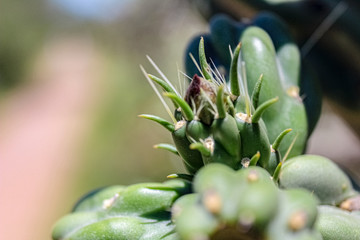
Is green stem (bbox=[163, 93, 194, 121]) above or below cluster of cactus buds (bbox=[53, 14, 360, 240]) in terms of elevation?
above

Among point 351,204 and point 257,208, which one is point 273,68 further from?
point 257,208

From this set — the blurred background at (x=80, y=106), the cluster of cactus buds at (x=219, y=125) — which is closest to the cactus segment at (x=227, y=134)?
the cluster of cactus buds at (x=219, y=125)

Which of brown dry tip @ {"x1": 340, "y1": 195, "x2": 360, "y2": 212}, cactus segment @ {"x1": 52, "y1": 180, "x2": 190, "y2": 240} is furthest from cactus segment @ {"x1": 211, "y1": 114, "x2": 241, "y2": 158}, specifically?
brown dry tip @ {"x1": 340, "y1": 195, "x2": 360, "y2": 212}

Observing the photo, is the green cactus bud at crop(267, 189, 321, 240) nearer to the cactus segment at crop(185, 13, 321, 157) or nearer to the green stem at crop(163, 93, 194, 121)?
the green stem at crop(163, 93, 194, 121)

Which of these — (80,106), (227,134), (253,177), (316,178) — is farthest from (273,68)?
(80,106)

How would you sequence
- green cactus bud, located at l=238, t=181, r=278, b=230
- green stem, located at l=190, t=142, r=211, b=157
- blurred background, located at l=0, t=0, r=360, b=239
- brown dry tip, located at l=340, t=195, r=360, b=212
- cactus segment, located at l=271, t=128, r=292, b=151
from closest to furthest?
green cactus bud, located at l=238, t=181, r=278, b=230 < green stem, located at l=190, t=142, r=211, b=157 < cactus segment, located at l=271, t=128, r=292, b=151 < brown dry tip, located at l=340, t=195, r=360, b=212 < blurred background, located at l=0, t=0, r=360, b=239

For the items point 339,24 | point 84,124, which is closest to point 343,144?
point 339,24
